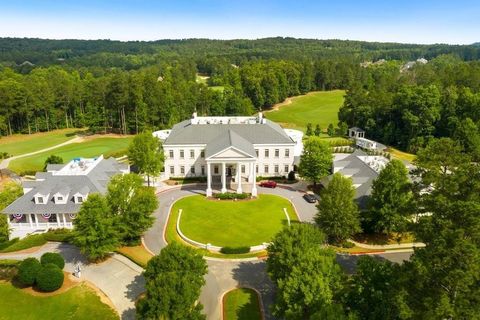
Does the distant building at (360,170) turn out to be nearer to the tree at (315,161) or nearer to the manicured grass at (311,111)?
the tree at (315,161)

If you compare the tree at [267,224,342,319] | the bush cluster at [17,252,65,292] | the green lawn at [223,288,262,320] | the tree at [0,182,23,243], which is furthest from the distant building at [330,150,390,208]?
the tree at [0,182,23,243]

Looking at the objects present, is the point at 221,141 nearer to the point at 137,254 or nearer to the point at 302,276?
the point at 137,254

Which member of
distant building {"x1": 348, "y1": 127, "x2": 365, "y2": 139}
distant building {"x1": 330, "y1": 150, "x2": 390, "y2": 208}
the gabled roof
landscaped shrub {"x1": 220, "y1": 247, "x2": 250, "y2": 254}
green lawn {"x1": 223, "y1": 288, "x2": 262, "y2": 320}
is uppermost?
the gabled roof

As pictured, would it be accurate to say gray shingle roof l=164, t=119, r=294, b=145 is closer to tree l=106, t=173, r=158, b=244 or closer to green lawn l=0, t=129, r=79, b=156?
tree l=106, t=173, r=158, b=244

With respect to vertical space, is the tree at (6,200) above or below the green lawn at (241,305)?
above

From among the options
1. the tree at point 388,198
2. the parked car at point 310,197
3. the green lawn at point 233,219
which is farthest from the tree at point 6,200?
the tree at point 388,198

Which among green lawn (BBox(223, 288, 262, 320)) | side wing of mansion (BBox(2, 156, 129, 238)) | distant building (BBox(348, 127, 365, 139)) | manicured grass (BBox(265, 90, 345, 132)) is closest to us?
green lawn (BBox(223, 288, 262, 320))

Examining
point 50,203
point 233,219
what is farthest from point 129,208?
point 233,219
